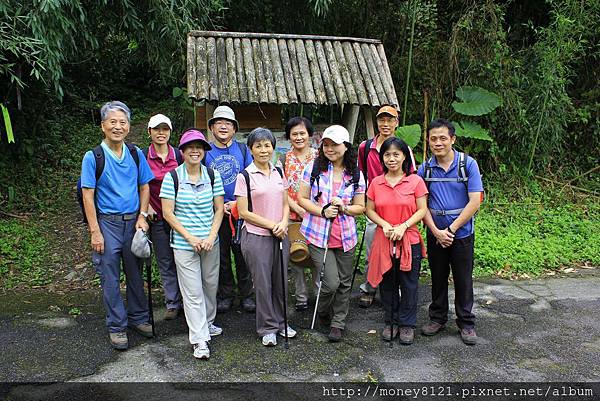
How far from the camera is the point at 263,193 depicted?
4020mm

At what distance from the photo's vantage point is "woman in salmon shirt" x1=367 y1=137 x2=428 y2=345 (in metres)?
4.02

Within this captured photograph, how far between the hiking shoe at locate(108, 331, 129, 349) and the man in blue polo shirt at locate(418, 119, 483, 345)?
8.32ft

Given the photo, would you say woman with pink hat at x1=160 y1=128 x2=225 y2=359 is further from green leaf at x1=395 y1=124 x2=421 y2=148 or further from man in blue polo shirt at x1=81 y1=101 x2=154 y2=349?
green leaf at x1=395 y1=124 x2=421 y2=148

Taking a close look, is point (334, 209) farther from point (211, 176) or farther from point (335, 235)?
point (211, 176)

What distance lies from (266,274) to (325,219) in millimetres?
636

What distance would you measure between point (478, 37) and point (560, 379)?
20.2 ft

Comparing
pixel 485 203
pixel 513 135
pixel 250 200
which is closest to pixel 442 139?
pixel 250 200

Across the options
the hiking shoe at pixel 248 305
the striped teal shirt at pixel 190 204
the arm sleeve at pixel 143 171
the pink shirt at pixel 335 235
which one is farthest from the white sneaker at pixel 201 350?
the arm sleeve at pixel 143 171

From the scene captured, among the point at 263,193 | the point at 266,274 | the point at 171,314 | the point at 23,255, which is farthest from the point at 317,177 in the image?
the point at 23,255

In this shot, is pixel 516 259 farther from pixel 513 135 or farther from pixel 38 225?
pixel 38 225

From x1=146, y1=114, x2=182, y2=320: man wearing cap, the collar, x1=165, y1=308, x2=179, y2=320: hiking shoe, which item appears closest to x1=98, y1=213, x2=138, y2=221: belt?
x1=146, y1=114, x2=182, y2=320: man wearing cap

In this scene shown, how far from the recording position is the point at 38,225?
6.94 metres

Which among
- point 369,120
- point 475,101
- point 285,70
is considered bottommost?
point 369,120

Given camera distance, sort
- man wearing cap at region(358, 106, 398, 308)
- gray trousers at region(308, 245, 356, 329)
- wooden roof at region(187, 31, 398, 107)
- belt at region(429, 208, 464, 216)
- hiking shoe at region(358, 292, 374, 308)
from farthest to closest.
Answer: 1. wooden roof at region(187, 31, 398, 107)
2. hiking shoe at region(358, 292, 374, 308)
3. man wearing cap at region(358, 106, 398, 308)
4. gray trousers at region(308, 245, 356, 329)
5. belt at region(429, 208, 464, 216)
